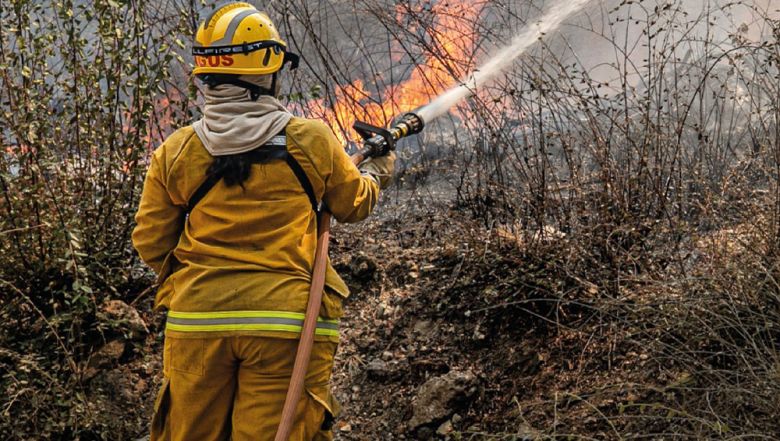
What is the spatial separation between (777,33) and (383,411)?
264cm

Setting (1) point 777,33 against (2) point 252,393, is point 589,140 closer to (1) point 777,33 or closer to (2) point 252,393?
(1) point 777,33

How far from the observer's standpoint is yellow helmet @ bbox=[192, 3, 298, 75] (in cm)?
274

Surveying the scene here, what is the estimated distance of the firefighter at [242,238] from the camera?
2709 mm

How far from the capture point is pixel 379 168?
10.9 ft

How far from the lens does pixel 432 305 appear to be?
4605mm

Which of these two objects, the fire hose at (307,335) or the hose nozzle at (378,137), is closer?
the fire hose at (307,335)

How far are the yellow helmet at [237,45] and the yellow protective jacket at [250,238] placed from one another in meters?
0.23

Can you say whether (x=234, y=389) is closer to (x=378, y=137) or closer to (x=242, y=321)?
(x=242, y=321)

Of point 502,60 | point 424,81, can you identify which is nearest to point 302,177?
point 502,60

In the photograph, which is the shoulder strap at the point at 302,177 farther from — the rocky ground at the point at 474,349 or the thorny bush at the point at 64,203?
the thorny bush at the point at 64,203

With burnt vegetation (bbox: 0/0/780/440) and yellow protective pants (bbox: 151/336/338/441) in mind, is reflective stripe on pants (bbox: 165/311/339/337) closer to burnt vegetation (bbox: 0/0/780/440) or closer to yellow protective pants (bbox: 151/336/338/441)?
yellow protective pants (bbox: 151/336/338/441)

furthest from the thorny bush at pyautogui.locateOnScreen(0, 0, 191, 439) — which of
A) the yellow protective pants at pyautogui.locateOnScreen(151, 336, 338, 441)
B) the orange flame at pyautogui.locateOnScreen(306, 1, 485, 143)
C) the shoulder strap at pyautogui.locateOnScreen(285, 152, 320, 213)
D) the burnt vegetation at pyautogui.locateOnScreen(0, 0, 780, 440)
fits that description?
the shoulder strap at pyautogui.locateOnScreen(285, 152, 320, 213)

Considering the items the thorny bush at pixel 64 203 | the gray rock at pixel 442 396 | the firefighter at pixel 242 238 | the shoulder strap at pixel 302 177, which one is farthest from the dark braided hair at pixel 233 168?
the thorny bush at pixel 64 203

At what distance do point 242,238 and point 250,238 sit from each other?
0.03 m
